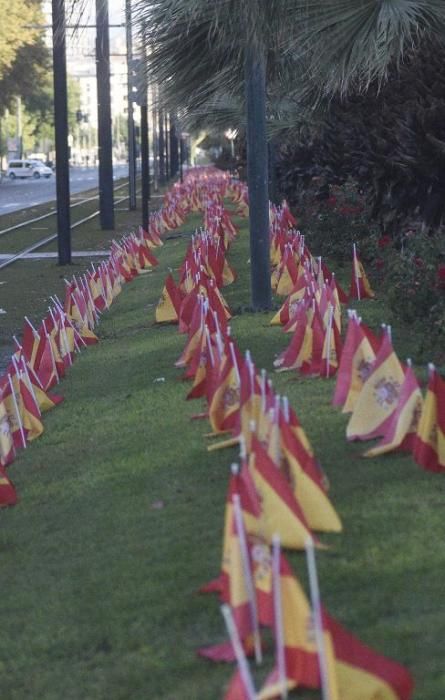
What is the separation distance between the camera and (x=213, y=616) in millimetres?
5660

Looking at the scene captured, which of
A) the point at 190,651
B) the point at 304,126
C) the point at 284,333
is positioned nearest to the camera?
the point at 190,651

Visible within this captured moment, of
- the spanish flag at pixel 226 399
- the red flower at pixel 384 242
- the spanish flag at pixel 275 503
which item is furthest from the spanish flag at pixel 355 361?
the red flower at pixel 384 242

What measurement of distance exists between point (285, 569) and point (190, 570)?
62.8 inches

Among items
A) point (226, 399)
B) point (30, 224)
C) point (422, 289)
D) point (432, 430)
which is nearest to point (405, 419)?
point (432, 430)

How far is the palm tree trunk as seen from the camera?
14938 millimetres

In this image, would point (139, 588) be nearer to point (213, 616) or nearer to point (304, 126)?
point (213, 616)

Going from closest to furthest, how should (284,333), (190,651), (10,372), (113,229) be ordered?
(190,651), (10,372), (284,333), (113,229)

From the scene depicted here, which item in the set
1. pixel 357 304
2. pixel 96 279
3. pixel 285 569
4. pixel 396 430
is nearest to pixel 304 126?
pixel 96 279

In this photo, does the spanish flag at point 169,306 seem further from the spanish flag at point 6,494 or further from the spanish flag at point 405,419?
the spanish flag at point 405,419

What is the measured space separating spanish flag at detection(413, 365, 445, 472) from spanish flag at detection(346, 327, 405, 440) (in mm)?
511

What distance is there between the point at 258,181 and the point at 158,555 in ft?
30.6

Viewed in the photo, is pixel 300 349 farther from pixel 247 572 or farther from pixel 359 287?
pixel 247 572

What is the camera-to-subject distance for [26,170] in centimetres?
10412

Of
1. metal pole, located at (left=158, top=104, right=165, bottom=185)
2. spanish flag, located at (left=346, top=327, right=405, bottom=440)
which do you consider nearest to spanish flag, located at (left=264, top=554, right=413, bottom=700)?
spanish flag, located at (left=346, top=327, right=405, bottom=440)
